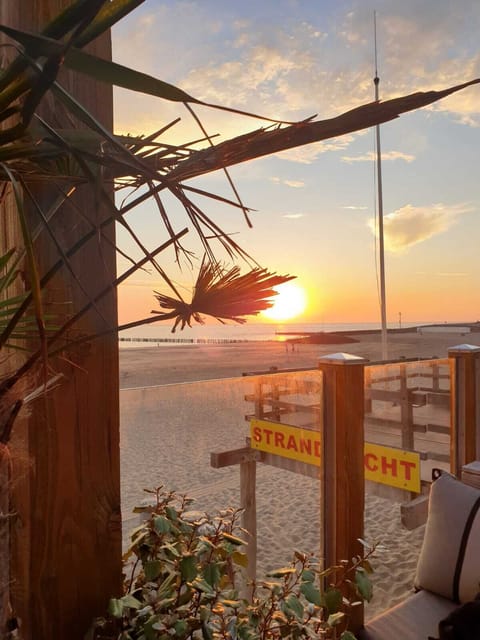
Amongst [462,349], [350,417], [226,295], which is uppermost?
[226,295]

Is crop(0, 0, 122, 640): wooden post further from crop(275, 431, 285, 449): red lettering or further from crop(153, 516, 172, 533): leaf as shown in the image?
crop(275, 431, 285, 449): red lettering

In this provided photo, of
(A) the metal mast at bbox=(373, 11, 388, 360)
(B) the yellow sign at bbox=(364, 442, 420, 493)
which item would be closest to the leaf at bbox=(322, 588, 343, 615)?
(B) the yellow sign at bbox=(364, 442, 420, 493)

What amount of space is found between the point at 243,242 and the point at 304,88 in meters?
2.48

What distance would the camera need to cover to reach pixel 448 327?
49938 millimetres

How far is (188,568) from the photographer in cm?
103

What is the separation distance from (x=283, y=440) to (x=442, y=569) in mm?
2181

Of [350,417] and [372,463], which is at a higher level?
[350,417]

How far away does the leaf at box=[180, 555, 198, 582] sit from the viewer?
1.03 meters

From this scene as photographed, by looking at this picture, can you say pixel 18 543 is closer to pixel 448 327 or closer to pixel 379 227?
pixel 379 227

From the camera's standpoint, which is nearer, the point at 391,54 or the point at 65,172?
the point at 65,172

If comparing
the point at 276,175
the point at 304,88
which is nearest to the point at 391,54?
the point at 304,88

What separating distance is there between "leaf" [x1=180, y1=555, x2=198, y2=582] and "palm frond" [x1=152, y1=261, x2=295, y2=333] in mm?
517

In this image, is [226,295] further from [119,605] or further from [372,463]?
[372,463]

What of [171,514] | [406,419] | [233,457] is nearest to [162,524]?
[171,514]
